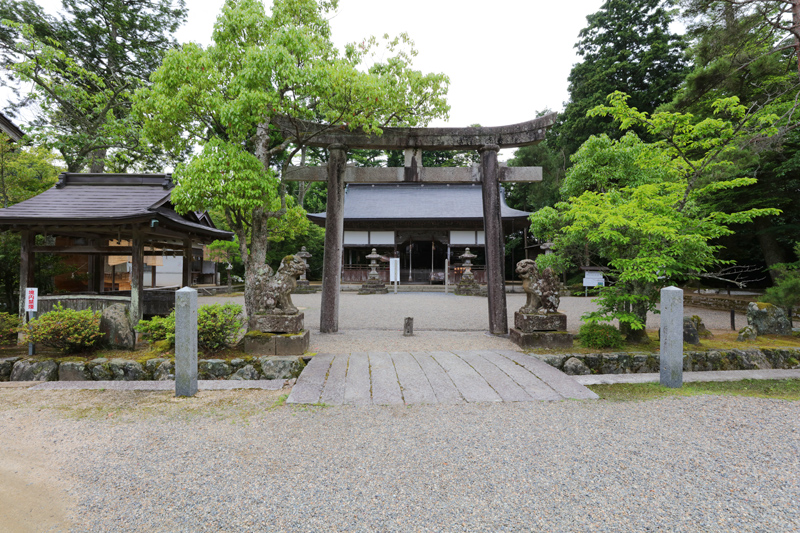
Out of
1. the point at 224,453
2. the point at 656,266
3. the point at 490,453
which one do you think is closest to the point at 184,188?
the point at 224,453

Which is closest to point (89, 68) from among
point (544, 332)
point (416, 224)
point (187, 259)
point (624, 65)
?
point (187, 259)

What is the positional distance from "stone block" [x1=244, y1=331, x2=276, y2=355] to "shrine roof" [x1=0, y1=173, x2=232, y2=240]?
251 cm

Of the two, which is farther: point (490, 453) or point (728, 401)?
point (728, 401)

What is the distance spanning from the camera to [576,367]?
4.75 metres

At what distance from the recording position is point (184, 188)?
5273 millimetres

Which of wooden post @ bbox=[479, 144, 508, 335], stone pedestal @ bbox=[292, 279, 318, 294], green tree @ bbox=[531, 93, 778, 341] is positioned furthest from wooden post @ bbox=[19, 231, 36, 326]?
stone pedestal @ bbox=[292, 279, 318, 294]

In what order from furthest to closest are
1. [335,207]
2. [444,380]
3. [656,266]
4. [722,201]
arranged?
[722,201] → [335,207] → [656,266] → [444,380]

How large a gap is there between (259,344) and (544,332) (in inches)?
161

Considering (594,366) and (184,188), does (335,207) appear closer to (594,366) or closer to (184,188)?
(184,188)

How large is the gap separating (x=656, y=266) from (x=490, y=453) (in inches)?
147

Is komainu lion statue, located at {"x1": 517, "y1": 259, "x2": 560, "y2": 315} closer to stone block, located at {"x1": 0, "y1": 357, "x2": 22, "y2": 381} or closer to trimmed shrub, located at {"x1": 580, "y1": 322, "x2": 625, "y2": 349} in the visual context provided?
trimmed shrub, located at {"x1": 580, "y1": 322, "x2": 625, "y2": 349}

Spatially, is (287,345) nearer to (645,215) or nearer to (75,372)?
(75,372)

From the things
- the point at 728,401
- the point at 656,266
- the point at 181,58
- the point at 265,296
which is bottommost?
the point at 728,401

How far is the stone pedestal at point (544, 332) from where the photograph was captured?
536 cm
